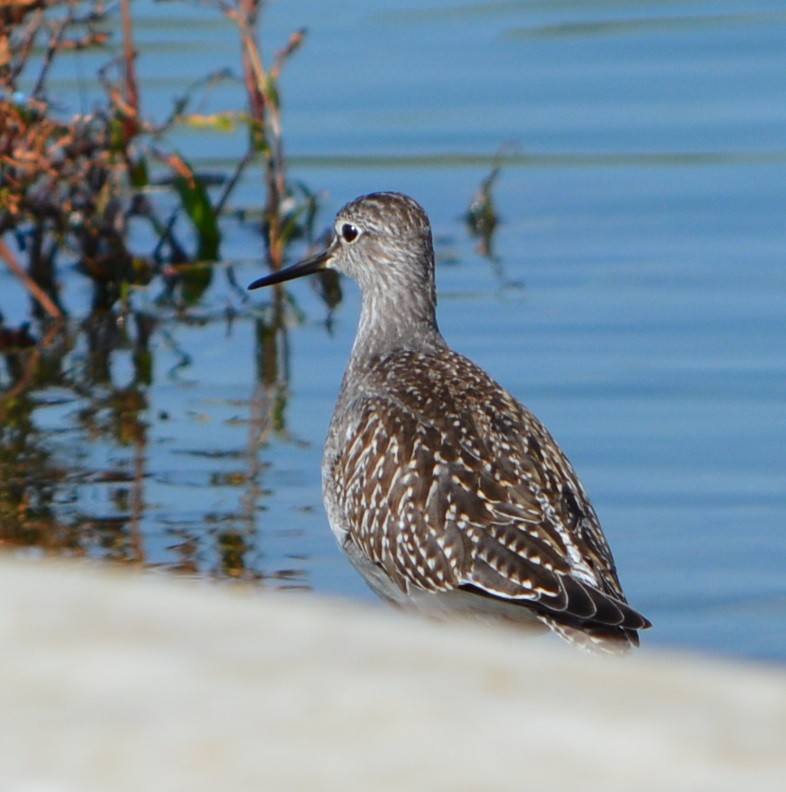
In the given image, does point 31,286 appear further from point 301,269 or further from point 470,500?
point 470,500

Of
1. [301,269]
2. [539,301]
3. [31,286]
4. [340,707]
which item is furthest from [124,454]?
[340,707]

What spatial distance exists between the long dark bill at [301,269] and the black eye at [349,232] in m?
0.15

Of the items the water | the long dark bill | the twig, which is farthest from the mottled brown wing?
the twig

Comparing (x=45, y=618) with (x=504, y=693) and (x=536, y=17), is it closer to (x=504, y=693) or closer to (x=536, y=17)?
(x=504, y=693)

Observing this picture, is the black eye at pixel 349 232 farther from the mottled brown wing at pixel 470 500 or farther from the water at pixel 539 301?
the mottled brown wing at pixel 470 500

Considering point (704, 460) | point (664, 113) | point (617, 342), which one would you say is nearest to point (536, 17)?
point (664, 113)

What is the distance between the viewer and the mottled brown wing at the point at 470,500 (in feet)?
16.9

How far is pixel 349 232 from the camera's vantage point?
732cm

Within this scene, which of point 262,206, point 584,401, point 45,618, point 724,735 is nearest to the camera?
point 724,735

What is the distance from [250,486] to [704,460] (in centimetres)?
178

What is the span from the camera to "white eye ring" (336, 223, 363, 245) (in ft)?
23.9

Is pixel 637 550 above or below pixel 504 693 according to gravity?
below

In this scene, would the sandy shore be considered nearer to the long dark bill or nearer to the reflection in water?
the reflection in water

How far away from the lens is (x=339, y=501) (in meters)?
5.94
